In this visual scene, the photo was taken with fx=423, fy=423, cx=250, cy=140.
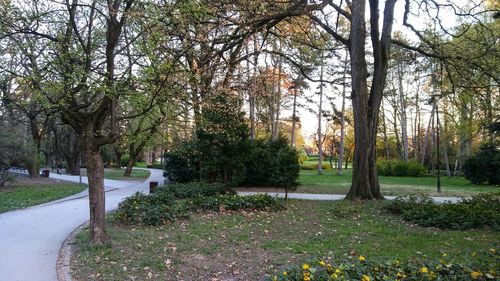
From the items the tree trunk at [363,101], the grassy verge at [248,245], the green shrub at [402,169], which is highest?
the tree trunk at [363,101]

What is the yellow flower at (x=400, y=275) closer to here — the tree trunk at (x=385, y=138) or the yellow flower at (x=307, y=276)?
the yellow flower at (x=307, y=276)

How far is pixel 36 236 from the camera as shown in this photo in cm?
938

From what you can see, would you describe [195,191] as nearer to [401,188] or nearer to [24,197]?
[24,197]

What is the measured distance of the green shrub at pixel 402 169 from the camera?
37322mm

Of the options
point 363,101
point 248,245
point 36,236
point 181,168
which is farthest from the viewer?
point 181,168

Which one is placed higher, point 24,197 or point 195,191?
point 195,191

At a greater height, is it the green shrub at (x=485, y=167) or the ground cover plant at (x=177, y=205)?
the green shrub at (x=485, y=167)

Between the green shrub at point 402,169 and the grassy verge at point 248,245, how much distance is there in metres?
28.4

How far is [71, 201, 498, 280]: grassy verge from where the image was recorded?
641 centimetres

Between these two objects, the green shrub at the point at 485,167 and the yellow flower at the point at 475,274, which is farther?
the green shrub at the point at 485,167

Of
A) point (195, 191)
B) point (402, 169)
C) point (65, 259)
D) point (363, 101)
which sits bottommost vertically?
point (65, 259)

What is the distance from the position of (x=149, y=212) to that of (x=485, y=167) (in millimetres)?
23016

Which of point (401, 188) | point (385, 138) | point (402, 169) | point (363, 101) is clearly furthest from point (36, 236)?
point (385, 138)

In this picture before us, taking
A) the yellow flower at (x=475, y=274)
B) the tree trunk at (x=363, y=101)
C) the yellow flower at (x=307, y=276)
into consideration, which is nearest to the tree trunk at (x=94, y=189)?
the yellow flower at (x=307, y=276)
